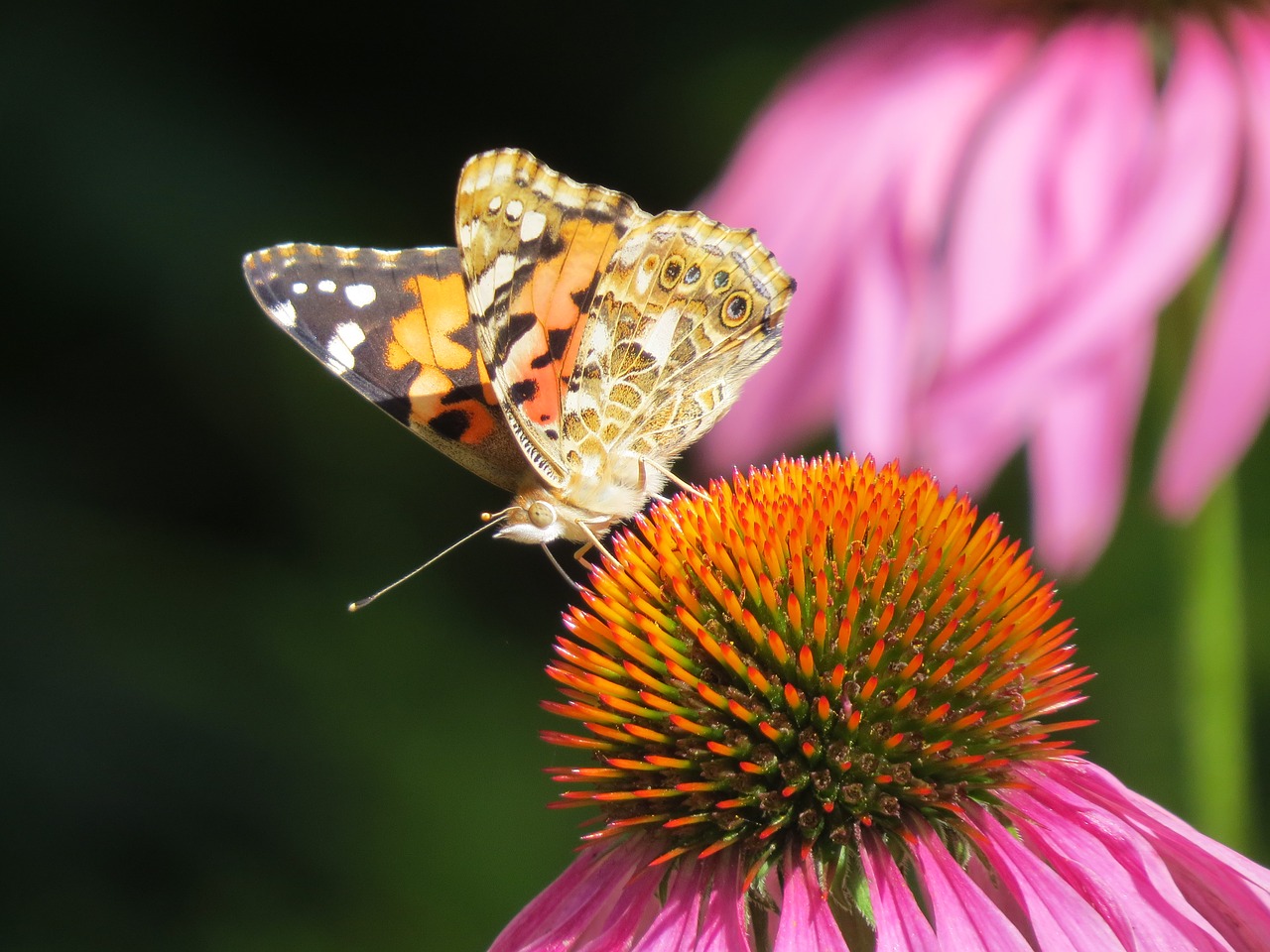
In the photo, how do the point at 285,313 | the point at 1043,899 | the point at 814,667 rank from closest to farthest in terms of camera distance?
the point at 1043,899 < the point at 814,667 < the point at 285,313

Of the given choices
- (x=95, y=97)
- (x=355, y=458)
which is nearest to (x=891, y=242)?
(x=355, y=458)

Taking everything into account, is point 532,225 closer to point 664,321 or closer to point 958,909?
point 664,321

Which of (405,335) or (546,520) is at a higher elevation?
(405,335)

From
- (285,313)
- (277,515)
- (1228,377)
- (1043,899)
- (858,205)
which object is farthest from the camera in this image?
(277,515)

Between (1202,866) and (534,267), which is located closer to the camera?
(1202,866)

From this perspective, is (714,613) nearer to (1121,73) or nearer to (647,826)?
(647,826)

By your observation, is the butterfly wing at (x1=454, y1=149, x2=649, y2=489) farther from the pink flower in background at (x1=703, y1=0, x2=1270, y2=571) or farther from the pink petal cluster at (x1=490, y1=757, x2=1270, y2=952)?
the pink petal cluster at (x1=490, y1=757, x2=1270, y2=952)

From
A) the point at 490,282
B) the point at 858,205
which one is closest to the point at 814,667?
the point at 490,282

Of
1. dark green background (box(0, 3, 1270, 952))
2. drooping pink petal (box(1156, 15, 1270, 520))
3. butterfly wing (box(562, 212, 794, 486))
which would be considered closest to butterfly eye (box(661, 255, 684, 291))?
butterfly wing (box(562, 212, 794, 486))
